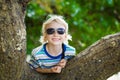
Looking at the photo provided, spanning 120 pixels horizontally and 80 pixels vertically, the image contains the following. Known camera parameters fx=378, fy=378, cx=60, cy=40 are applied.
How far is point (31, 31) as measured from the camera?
111 inches

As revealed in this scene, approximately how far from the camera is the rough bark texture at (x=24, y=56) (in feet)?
4.00

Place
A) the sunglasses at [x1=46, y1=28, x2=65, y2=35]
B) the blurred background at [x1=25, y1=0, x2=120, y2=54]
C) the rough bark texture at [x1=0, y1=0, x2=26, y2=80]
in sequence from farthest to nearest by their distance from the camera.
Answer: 1. the blurred background at [x1=25, y1=0, x2=120, y2=54]
2. the sunglasses at [x1=46, y1=28, x2=65, y2=35]
3. the rough bark texture at [x1=0, y1=0, x2=26, y2=80]

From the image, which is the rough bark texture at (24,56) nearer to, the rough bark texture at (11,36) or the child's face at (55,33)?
the rough bark texture at (11,36)

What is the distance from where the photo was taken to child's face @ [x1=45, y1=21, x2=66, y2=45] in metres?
1.35

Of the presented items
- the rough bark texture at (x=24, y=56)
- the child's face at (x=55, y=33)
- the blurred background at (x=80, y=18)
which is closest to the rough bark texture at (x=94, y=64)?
the rough bark texture at (x=24, y=56)

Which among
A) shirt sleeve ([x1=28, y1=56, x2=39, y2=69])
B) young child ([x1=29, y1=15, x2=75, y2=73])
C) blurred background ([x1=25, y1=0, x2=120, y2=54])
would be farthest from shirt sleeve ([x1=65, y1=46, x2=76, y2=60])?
blurred background ([x1=25, y1=0, x2=120, y2=54])

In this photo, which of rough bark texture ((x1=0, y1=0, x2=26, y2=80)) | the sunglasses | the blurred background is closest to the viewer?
rough bark texture ((x1=0, y1=0, x2=26, y2=80))

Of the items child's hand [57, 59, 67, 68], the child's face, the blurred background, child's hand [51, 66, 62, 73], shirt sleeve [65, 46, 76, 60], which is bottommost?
the blurred background

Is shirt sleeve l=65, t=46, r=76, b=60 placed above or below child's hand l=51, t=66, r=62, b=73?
above

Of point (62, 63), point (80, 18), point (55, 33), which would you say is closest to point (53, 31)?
point (55, 33)

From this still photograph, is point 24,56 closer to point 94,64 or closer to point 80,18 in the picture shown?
point 94,64

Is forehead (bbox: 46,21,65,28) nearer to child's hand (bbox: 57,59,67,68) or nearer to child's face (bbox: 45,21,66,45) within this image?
child's face (bbox: 45,21,66,45)

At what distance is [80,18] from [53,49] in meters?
1.75

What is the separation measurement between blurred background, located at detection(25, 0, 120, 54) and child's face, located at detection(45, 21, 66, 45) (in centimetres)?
126
